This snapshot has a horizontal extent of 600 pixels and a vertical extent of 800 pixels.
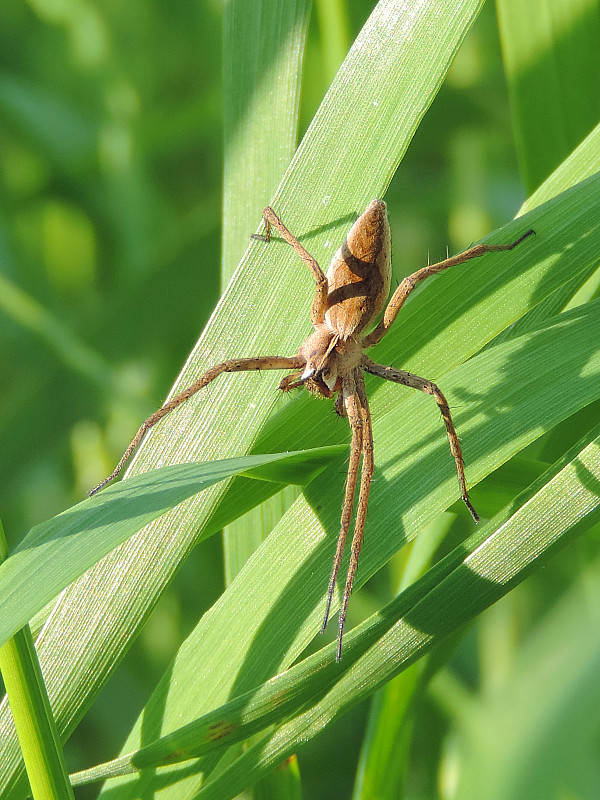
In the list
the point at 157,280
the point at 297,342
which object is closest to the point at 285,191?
the point at 297,342

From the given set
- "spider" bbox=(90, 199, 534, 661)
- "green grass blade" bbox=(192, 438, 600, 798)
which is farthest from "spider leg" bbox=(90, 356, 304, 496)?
"green grass blade" bbox=(192, 438, 600, 798)

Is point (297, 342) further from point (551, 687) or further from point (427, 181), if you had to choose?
point (427, 181)

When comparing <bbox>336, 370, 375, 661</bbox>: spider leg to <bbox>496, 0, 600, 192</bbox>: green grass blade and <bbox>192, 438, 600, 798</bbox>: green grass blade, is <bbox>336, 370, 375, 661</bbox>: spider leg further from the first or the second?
<bbox>496, 0, 600, 192</bbox>: green grass blade

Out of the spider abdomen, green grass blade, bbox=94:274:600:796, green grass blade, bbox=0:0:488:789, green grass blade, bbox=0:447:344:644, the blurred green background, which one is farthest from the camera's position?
the blurred green background

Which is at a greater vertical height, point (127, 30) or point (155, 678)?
point (127, 30)

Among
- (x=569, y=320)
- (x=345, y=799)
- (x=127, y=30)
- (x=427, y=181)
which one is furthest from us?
(x=127, y=30)

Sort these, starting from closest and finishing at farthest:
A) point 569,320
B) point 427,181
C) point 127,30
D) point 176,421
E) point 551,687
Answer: point 551,687
point 569,320
point 176,421
point 427,181
point 127,30

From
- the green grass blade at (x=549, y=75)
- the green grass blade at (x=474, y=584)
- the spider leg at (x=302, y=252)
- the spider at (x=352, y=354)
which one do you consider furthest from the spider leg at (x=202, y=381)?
the green grass blade at (x=549, y=75)
